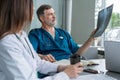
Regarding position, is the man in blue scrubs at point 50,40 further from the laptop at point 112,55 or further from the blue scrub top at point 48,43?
the laptop at point 112,55

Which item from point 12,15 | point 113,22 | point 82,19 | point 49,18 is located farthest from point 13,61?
point 82,19

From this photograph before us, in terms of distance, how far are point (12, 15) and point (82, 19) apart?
101 inches

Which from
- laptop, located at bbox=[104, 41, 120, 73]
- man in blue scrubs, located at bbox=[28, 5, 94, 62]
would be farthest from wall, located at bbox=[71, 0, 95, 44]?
laptop, located at bbox=[104, 41, 120, 73]

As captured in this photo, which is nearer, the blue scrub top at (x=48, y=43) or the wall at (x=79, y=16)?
the blue scrub top at (x=48, y=43)

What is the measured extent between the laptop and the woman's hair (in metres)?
0.68

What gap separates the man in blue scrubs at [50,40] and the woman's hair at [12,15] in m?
1.34

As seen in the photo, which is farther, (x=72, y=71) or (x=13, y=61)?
(x=72, y=71)

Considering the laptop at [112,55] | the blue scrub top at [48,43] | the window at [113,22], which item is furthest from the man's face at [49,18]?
the laptop at [112,55]

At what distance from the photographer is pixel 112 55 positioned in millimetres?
1639

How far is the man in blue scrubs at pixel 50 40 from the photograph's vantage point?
8.60ft

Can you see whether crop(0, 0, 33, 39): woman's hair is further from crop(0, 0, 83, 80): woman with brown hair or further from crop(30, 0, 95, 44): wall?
crop(30, 0, 95, 44): wall

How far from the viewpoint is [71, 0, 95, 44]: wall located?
11.9ft

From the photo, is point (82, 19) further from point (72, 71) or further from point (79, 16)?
point (72, 71)

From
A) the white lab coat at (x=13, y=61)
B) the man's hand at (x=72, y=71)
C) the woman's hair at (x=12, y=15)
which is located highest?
the woman's hair at (x=12, y=15)
